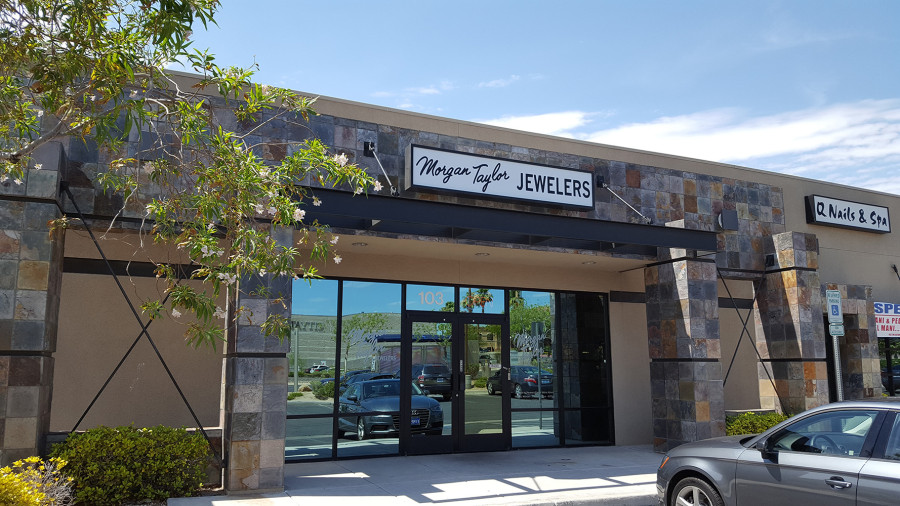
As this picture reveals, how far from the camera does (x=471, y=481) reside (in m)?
9.66

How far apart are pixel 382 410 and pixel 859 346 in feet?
37.4

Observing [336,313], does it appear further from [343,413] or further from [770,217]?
[770,217]

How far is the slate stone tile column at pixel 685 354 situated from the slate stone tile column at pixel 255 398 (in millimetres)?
7123

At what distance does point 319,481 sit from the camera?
957 centimetres

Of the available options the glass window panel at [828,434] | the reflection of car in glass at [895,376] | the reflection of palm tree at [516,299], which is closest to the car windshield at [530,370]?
the reflection of palm tree at [516,299]

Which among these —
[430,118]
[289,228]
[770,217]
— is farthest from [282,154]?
[770,217]

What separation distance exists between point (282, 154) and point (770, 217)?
10430mm

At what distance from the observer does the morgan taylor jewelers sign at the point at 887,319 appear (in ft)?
55.3

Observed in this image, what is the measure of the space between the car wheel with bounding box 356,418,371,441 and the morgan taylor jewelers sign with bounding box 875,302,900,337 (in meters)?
12.8

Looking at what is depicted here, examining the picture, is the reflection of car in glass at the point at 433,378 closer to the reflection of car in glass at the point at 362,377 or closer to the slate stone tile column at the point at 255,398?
the reflection of car in glass at the point at 362,377

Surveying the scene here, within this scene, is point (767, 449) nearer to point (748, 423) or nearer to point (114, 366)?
point (748, 423)

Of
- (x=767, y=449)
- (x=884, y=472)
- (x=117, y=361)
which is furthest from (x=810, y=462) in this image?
(x=117, y=361)

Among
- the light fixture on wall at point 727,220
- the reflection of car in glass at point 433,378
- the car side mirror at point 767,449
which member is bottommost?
the car side mirror at point 767,449

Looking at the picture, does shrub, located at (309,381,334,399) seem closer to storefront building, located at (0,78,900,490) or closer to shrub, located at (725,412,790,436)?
storefront building, located at (0,78,900,490)
